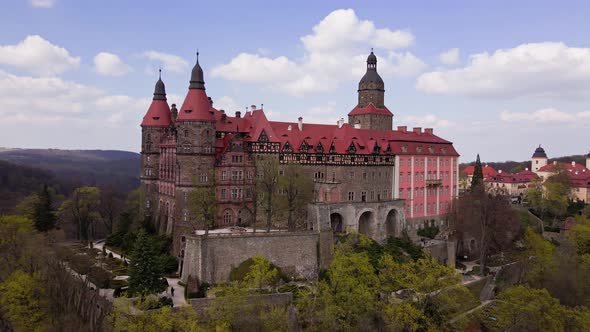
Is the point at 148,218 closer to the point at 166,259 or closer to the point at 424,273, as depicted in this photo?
the point at 166,259

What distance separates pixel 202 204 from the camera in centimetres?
4300

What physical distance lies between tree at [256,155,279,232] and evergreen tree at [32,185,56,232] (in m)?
23.3

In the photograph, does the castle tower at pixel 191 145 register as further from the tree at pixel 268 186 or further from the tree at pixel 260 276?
the tree at pixel 260 276

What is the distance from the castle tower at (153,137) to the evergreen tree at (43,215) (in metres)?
10.3

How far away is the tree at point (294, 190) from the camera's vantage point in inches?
1790

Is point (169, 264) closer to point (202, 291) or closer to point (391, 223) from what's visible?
point (202, 291)

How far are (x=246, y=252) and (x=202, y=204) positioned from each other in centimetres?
637

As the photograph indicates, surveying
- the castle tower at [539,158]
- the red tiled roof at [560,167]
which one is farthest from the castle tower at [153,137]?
the castle tower at [539,158]

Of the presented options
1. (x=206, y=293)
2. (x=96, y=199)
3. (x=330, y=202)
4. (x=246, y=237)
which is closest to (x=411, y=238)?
(x=330, y=202)

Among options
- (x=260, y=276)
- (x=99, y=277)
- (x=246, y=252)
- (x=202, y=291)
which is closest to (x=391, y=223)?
(x=246, y=252)

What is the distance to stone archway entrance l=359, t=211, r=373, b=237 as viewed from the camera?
164ft

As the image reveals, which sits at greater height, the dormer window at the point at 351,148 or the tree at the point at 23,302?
the dormer window at the point at 351,148

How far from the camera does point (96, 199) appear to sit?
2405 inches

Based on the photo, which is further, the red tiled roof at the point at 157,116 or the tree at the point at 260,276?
the red tiled roof at the point at 157,116
